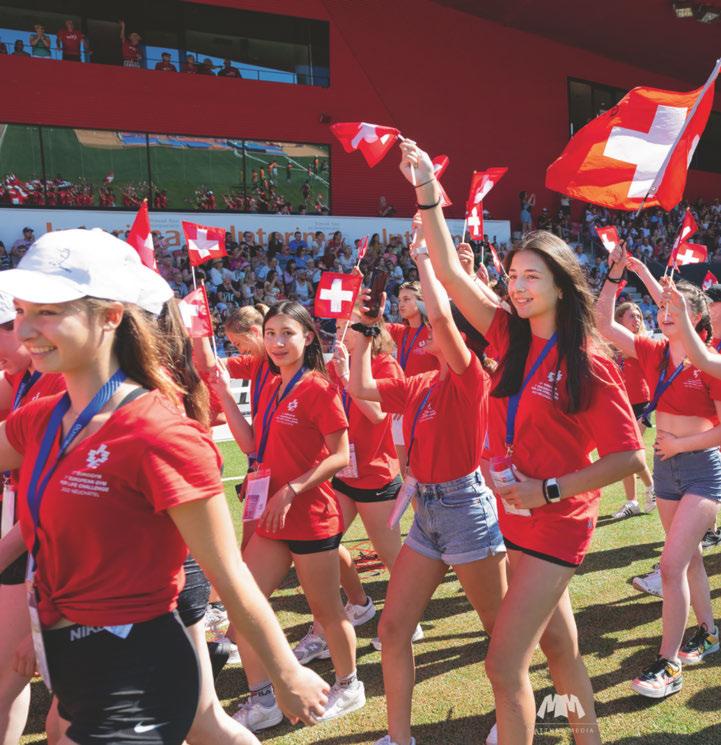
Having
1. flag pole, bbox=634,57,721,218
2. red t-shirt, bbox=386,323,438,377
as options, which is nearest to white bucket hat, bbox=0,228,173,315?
flag pole, bbox=634,57,721,218

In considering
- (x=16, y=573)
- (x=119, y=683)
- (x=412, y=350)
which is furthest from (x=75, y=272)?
(x=412, y=350)

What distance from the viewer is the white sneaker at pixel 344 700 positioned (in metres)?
3.79

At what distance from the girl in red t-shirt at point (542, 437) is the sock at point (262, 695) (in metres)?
1.36

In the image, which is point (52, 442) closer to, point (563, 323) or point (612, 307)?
point (563, 323)

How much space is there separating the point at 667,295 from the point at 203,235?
3.43 m

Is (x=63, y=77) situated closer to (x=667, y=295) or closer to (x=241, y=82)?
(x=241, y=82)

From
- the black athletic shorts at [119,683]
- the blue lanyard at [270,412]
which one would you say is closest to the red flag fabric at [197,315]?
the blue lanyard at [270,412]

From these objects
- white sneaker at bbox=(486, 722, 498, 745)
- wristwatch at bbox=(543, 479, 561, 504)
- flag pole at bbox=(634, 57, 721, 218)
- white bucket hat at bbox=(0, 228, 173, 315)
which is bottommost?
white sneaker at bbox=(486, 722, 498, 745)

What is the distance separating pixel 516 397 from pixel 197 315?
6.76ft

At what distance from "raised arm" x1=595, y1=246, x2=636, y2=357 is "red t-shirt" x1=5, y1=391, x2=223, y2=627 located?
7.65 feet

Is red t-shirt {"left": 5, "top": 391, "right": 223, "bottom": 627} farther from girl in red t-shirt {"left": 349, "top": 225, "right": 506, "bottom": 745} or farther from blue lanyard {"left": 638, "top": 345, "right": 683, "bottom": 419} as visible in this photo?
blue lanyard {"left": 638, "top": 345, "right": 683, "bottom": 419}

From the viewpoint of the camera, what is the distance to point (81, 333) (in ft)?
6.31

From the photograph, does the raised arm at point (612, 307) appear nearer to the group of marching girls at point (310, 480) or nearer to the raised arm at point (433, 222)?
the group of marching girls at point (310, 480)

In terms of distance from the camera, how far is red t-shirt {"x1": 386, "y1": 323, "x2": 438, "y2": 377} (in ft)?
21.8
